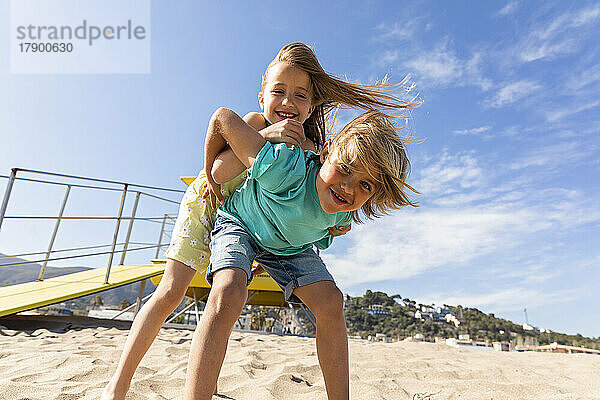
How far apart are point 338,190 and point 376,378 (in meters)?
1.52

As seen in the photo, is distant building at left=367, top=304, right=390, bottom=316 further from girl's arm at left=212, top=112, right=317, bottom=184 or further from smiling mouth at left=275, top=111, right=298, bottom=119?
girl's arm at left=212, top=112, right=317, bottom=184

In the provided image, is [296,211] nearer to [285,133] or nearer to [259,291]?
[285,133]

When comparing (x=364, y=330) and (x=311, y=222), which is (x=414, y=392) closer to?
(x=311, y=222)

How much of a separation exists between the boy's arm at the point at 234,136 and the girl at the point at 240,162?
5 centimetres

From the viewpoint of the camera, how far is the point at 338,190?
1.21m

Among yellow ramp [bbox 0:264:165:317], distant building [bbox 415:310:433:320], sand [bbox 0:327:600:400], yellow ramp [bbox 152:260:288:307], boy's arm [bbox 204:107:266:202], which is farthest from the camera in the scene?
distant building [bbox 415:310:433:320]

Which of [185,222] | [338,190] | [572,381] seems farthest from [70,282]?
[572,381]

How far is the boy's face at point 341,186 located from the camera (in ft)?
3.91

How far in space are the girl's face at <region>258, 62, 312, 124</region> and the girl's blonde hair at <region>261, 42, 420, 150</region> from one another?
42 mm

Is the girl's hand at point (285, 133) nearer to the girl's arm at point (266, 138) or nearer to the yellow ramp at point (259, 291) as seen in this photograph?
the girl's arm at point (266, 138)

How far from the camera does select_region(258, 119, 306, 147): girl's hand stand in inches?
51.3

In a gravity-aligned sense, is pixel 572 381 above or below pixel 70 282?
below

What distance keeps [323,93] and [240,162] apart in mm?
570

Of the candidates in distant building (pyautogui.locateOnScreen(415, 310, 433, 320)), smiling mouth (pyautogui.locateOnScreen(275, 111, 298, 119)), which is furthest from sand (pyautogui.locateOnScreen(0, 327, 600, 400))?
distant building (pyautogui.locateOnScreen(415, 310, 433, 320))
